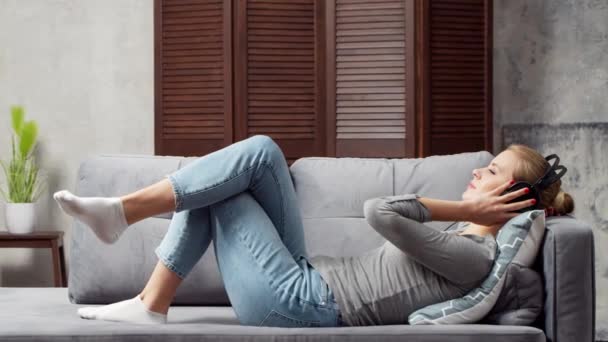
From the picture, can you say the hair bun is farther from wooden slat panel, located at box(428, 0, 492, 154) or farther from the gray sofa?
wooden slat panel, located at box(428, 0, 492, 154)

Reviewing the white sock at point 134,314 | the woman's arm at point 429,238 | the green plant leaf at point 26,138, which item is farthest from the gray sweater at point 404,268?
the green plant leaf at point 26,138

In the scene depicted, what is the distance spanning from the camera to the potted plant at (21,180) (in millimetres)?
4402

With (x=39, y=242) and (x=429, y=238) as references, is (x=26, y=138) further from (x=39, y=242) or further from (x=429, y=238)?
(x=429, y=238)

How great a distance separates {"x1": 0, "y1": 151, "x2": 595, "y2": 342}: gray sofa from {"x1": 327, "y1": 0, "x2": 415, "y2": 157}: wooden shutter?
1.55m

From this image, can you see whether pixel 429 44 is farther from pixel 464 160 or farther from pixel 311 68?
pixel 464 160

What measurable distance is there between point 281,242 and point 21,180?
2713 mm

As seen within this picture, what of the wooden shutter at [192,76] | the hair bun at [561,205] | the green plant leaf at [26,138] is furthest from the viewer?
the green plant leaf at [26,138]

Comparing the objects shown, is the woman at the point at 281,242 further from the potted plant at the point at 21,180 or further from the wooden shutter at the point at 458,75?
the potted plant at the point at 21,180

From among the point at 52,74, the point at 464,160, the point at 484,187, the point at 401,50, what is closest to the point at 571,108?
the point at 401,50

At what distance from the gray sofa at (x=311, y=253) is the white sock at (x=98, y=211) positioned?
0.75 ft

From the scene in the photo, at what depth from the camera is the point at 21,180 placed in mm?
4469

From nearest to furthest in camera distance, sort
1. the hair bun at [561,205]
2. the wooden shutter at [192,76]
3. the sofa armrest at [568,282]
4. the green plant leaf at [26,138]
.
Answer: the sofa armrest at [568,282]
the hair bun at [561,205]
the wooden shutter at [192,76]
the green plant leaf at [26,138]

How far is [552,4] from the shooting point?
4402 mm

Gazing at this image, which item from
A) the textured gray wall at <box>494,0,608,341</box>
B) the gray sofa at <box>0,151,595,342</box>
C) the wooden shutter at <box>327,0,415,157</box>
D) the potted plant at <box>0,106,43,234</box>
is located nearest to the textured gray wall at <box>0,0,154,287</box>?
the potted plant at <box>0,106,43,234</box>
